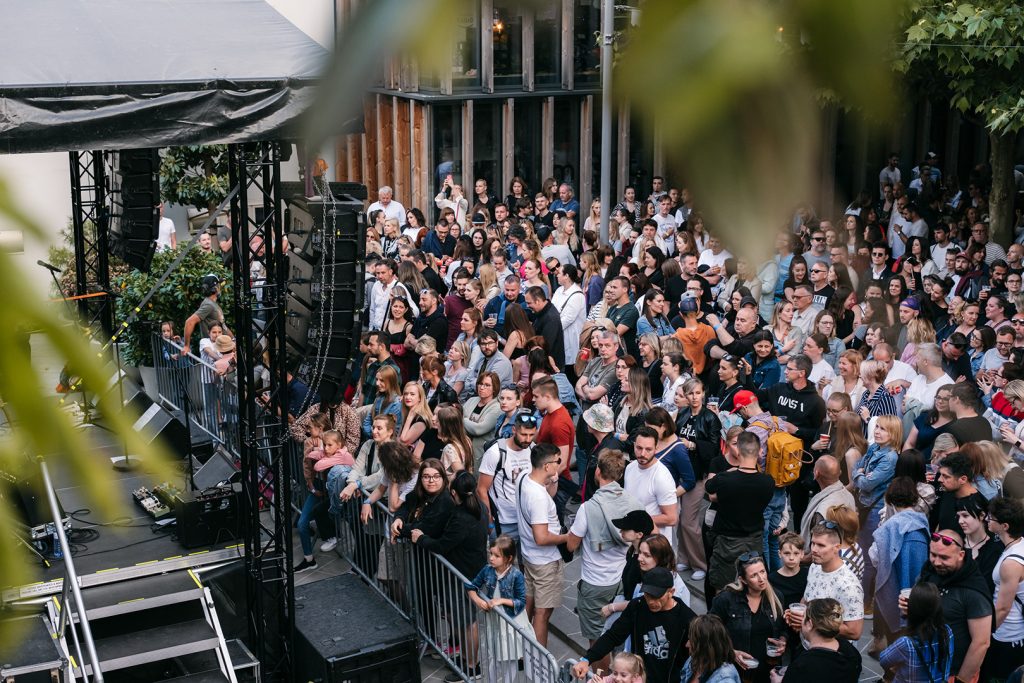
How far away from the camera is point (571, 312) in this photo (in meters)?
12.7

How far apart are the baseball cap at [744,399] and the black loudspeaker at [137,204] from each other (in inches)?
317

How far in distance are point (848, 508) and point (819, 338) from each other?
110 inches

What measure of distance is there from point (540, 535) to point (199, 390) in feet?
23.4

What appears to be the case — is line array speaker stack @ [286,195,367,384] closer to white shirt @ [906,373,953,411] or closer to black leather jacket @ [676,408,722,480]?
black leather jacket @ [676,408,722,480]

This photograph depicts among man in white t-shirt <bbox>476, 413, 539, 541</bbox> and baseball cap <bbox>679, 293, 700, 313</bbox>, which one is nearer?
man in white t-shirt <bbox>476, 413, 539, 541</bbox>

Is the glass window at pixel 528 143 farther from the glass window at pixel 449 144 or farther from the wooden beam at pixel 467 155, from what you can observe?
the glass window at pixel 449 144

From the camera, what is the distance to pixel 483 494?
8.98 m

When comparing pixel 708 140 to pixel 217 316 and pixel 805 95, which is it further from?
pixel 217 316

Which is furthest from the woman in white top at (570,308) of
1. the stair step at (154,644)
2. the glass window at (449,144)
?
the glass window at (449,144)

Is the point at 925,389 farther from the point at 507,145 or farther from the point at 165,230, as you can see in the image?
the point at 507,145

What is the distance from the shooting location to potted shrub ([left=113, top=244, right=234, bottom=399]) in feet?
48.2

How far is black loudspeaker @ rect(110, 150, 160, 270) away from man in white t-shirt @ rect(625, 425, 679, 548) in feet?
27.0

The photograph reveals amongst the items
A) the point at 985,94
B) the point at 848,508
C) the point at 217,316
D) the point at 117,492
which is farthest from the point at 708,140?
the point at 217,316

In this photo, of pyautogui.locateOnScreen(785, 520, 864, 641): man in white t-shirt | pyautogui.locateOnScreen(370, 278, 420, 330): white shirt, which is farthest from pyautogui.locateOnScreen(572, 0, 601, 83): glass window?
pyautogui.locateOnScreen(370, 278, 420, 330): white shirt
